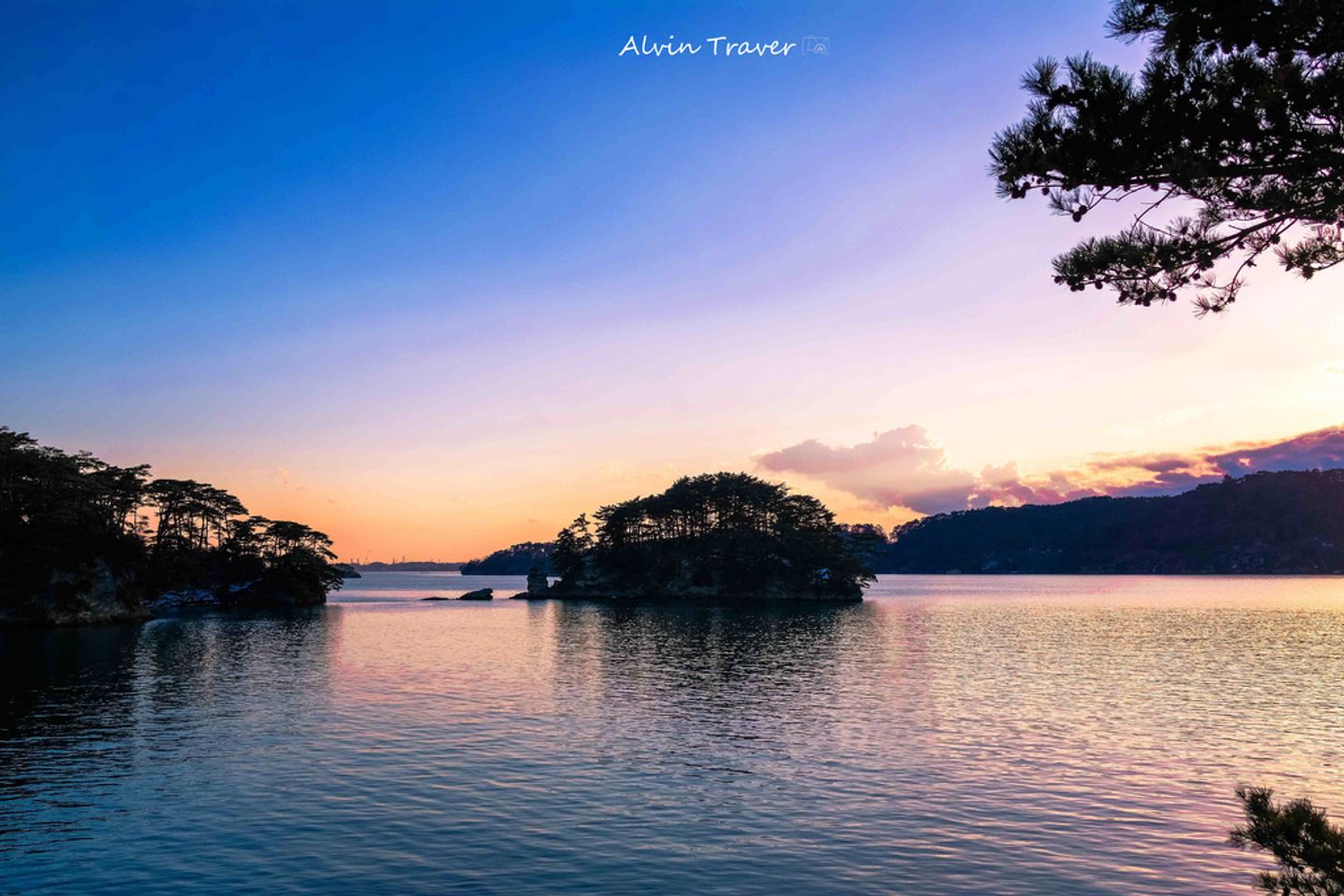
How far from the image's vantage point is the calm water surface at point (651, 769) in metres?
20.4

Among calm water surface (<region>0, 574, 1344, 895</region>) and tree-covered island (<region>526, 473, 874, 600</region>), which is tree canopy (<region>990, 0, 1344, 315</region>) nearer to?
calm water surface (<region>0, 574, 1344, 895</region>)

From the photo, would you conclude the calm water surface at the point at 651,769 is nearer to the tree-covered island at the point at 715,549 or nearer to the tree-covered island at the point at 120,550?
the tree-covered island at the point at 120,550

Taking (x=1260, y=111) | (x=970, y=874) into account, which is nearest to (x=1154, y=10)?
(x=1260, y=111)

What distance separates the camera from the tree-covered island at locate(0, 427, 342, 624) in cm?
9650

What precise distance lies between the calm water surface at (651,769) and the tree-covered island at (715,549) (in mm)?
98158

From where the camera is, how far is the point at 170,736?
3697cm

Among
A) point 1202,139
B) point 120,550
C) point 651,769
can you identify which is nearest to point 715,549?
point 120,550

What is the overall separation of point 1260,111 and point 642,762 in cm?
2712

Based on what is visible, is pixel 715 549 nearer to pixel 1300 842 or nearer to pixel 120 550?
pixel 120 550

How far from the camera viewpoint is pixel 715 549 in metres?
178

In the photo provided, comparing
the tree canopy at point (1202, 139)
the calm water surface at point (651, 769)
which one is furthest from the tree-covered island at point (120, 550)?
the tree canopy at point (1202, 139)

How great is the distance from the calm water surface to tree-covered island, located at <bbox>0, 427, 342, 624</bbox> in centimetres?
3307

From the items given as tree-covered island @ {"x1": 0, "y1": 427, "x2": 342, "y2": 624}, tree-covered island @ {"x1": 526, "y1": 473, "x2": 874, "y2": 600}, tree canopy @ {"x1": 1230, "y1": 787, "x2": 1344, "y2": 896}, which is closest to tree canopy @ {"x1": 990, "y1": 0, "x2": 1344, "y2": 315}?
tree canopy @ {"x1": 1230, "y1": 787, "x2": 1344, "y2": 896}

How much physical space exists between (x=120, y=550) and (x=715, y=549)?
106m
